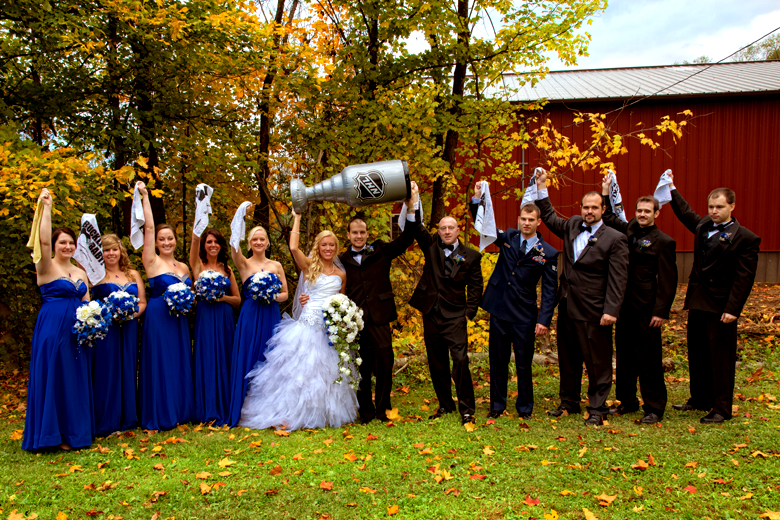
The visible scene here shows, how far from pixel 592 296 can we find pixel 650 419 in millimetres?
1294

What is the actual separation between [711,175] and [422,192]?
11102 mm

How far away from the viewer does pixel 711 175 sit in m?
15.5

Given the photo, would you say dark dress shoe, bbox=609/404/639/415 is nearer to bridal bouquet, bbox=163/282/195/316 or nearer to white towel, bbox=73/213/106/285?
bridal bouquet, bbox=163/282/195/316

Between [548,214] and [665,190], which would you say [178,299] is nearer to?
[548,214]

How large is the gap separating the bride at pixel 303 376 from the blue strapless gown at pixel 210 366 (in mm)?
272

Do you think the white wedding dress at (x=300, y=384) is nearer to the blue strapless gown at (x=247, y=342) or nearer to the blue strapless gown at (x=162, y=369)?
the blue strapless gown at (x=247, y=342)

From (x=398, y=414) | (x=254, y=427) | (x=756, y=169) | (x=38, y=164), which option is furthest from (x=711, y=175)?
(x=38, y=164)

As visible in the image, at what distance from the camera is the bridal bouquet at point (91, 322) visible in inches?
193

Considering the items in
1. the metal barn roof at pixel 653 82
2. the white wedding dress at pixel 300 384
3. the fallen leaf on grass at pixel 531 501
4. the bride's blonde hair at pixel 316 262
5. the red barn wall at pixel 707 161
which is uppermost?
the metal barn roof at pixel 653 82

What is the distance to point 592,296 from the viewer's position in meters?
5.20

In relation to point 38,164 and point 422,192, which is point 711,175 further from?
point 38,164

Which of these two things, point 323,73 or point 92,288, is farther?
point 323,73

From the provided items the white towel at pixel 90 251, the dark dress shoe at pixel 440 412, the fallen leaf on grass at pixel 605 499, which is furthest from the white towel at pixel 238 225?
the fallen leaf on grass at pixel 605 499

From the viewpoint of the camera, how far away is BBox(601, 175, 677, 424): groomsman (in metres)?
5.21
